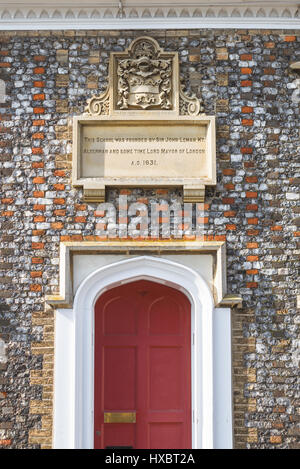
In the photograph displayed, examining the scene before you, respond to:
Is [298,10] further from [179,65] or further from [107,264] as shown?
[107,264]

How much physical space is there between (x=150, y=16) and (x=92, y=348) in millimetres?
3400

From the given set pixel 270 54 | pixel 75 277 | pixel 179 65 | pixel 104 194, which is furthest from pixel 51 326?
pixel 270 54

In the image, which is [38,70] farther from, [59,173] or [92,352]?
[92,352]

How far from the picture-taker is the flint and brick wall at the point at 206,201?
274 inches

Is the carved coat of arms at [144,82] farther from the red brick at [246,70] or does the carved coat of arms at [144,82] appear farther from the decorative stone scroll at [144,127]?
the red brick at [246,70]

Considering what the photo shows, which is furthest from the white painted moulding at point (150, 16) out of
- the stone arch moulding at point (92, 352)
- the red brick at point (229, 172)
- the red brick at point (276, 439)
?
the red brick at point (276, 439)

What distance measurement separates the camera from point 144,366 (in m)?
7.33

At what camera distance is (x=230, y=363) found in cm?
694

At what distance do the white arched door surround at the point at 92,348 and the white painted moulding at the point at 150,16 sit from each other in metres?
2.44

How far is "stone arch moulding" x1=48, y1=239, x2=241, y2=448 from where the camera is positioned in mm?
6859

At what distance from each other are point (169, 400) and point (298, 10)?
13.7ft

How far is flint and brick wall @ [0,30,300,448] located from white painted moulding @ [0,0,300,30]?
0.09 metres

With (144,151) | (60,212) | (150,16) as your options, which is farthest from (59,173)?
(150,16)

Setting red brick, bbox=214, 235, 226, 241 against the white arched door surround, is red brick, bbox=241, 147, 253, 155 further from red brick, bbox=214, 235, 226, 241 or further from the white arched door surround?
the white arched door surround
